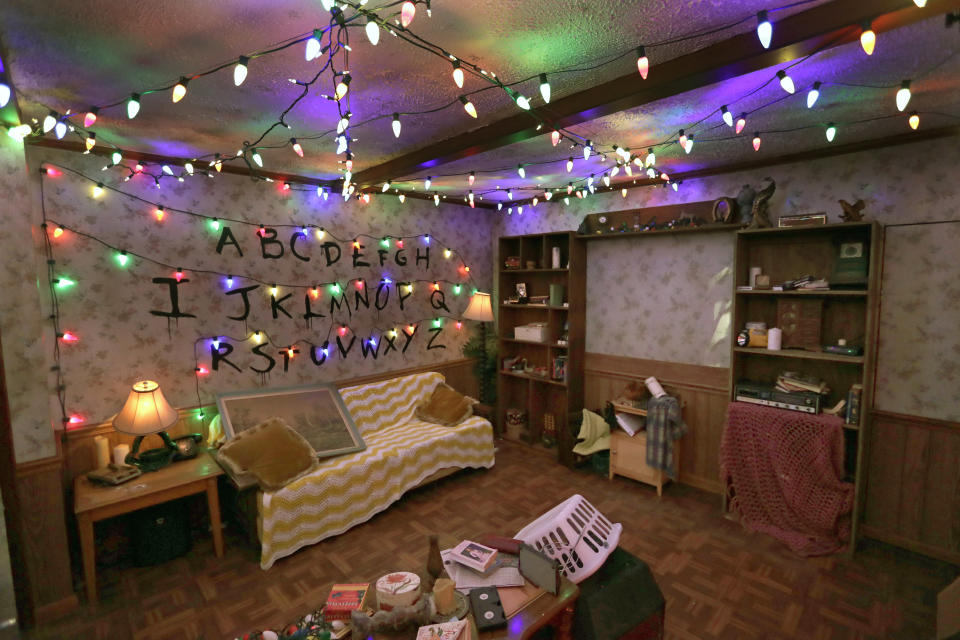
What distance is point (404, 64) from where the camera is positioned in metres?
1.82

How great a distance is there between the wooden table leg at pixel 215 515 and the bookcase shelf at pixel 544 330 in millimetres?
2699

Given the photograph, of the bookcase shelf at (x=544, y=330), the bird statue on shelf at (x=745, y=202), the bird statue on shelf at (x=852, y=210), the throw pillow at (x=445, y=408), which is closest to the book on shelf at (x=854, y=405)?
the bird statue on shelf at (x=852, y=210)

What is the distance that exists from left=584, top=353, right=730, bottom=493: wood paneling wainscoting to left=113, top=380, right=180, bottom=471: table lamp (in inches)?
138

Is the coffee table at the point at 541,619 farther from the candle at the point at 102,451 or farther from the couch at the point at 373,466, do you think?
the candle at the point at 102,451

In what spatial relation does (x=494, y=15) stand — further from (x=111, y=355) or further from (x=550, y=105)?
(x=111, y=355)


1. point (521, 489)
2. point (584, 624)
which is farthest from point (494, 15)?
point (521, 489)

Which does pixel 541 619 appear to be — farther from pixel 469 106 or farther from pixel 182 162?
pixel 182 162

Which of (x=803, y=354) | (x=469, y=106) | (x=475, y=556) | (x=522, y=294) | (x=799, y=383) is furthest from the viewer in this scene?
(x=522, y=294)

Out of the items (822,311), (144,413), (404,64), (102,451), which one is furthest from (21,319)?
(822,311)

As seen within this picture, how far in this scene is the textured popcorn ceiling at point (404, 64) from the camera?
4.85ft

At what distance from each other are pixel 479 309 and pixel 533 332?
0.57 metres

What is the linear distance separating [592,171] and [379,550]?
3075 millimetres

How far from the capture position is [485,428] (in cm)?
404

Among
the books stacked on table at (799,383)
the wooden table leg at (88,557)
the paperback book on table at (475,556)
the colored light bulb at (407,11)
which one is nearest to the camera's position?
the colored light bulb at (407,11)
